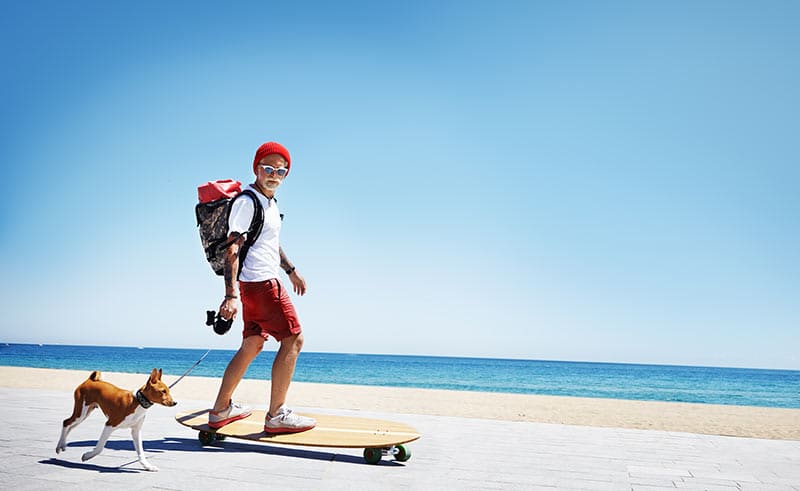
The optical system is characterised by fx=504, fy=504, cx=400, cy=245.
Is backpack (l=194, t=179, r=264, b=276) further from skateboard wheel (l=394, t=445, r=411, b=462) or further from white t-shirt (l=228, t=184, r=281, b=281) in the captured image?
skateboard wheel (l=394, t=445, r=411, b=462)

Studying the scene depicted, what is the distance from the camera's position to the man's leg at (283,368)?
12.7 ft

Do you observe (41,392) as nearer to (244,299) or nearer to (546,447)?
(244,299)

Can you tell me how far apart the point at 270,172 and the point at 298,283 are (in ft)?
3.76

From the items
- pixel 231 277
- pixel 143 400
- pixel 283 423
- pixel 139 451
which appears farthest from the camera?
pixel 283 423

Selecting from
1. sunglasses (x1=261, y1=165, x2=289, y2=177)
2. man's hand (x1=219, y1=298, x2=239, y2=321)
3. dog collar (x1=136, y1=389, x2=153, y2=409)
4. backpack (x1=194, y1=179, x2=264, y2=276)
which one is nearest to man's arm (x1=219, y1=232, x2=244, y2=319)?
man's hand (x1=219, y1=298, x2=239, y2=321)

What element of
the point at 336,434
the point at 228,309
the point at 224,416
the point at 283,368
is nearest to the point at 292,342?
the point at 283,368

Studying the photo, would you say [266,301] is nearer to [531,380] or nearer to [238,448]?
[238,448]

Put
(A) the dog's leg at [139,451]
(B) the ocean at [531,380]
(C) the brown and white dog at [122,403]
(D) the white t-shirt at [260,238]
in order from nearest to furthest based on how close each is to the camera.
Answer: (C) the brown and white dog at [122,403]
(A) the dog's leg at [139,451]
(D) the white t-shirt at [260,238]
(B) the ocean at [531,380]

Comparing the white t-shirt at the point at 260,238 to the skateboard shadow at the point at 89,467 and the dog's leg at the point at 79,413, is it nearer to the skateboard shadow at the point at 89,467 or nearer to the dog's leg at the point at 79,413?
the dog's leg at the point at 79,413

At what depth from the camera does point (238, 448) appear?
4.07m

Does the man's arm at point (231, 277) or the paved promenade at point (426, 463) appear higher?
the man's arm at point (231, 277)

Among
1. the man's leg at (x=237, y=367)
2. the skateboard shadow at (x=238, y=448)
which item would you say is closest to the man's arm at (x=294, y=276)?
the man's leg at (x=237, y=367)

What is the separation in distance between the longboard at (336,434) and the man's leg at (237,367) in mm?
242

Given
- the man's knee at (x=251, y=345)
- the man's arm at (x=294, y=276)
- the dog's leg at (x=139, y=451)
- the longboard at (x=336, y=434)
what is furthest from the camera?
the man's arm at (x=294, y=276)
